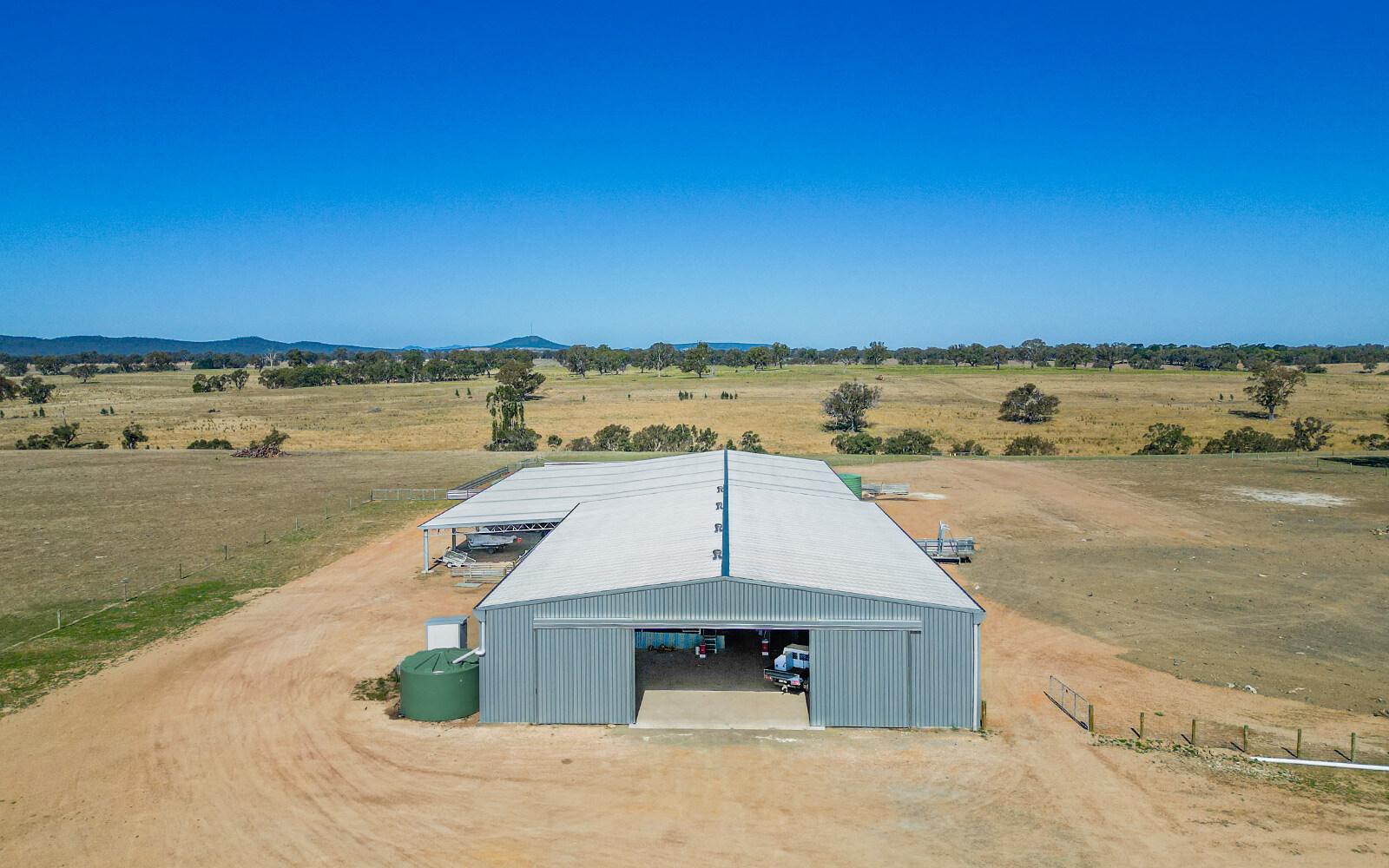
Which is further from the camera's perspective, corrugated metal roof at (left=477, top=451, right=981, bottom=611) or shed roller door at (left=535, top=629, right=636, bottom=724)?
corrugated metal roof at (left=477, top=451, right=981, bottom=611)

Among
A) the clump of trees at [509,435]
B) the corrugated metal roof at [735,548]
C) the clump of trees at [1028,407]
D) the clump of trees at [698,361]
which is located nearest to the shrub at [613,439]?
the clump of trees at [509,435]

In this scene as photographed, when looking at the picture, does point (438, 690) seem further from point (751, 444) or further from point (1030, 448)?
point (1030, 448)

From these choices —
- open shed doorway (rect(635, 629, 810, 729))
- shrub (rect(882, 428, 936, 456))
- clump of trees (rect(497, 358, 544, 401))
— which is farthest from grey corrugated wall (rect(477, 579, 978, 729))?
clump of trees (rect(497, 358, 544, 401))

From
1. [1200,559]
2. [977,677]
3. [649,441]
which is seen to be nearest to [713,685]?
[977,677]

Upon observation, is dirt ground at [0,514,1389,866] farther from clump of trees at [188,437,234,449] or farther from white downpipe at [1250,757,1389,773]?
clump of trees at [188,437,234,449]

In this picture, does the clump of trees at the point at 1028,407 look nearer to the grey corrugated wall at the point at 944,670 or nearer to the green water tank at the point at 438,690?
the grey corrugated wall at the point at 944,670

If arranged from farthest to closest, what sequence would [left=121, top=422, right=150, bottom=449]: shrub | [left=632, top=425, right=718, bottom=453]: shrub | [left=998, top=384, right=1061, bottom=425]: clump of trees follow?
1. [left=998, top=384, right=1061, bottom=425]: clump of trees
2. [left=121, top=422, right=150, bottom=449]: shrub
3. [left=632, top=425, right=718, bottom=453]: shrub
